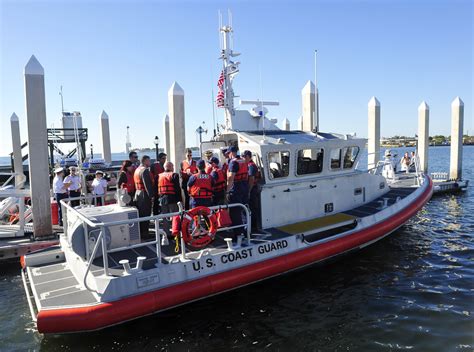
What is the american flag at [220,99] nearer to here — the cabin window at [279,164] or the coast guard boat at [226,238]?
the coast guard boat at [226,238]

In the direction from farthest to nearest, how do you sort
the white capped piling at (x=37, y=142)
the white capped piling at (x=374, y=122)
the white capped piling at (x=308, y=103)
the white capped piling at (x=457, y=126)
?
the white capped piling at (x=457, y=126) < the white capped piling at (x=374, y=122) < the white capped piling at (x=308, y=103) < the white capped piling at (x=37, y=142)

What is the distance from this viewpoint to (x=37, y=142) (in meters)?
7.86

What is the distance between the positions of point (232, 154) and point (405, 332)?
356 centimetres

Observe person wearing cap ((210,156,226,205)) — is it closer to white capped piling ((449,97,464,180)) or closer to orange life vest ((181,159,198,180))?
orange life vest ((181,159,198,180))

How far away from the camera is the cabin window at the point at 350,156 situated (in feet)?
25.1

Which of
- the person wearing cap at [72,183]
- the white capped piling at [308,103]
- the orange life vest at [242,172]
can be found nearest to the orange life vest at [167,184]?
the orange life vest at [242,172]

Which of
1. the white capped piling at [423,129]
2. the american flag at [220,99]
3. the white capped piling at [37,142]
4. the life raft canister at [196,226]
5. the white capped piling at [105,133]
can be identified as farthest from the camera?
the white capped piling at [105,133]

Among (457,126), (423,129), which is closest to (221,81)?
(423,129)

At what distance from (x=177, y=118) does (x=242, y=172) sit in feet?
19.3

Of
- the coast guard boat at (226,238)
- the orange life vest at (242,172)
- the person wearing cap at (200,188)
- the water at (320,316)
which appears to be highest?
the orange life vest at (242,172)

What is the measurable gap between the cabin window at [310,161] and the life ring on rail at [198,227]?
7.78ft

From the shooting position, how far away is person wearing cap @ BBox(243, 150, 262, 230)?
6109 millimetres

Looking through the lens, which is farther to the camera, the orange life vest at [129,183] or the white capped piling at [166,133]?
the white capped piling at [166,133]

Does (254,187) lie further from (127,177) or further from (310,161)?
(127,177)
